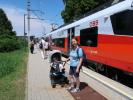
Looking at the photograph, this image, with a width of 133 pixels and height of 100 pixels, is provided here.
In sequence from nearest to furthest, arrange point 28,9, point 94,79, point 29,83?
point 94,79 < point 29,83 < point 28,9

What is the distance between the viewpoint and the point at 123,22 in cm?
1525

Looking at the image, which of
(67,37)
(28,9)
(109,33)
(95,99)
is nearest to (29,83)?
(109,33)

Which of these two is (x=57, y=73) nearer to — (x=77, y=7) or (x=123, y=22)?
(x=123, y=22)

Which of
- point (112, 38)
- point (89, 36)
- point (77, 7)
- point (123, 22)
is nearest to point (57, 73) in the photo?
point (112, 38)

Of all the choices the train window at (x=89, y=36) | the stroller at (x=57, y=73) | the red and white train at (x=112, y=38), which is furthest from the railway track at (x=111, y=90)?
the train window at (x=89, y=36)

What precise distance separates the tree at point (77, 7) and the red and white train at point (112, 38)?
28298 millimetres

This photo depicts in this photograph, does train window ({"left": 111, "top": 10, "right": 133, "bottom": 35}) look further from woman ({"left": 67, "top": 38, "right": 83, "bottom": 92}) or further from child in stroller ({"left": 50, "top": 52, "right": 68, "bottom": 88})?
child in stroller ({"left": 50, "top": 52, "right": 68, "bottom": 88})

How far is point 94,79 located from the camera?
15547 millimetres

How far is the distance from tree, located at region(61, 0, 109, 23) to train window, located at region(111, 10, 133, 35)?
33131mm

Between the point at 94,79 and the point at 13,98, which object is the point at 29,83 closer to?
the point at 94,79

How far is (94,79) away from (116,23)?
2469 millimetres

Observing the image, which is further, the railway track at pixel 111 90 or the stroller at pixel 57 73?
the stroller at pixel 57 73

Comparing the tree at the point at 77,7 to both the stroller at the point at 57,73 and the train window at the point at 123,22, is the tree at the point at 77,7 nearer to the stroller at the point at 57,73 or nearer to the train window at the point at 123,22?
the train window at the point at 123,22

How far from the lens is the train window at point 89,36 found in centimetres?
2054
